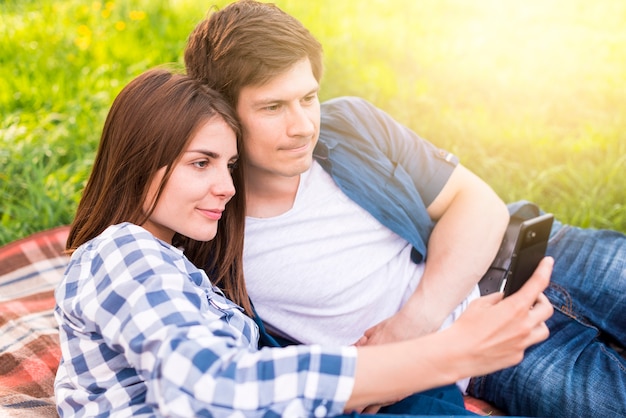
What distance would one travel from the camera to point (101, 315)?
132 cm

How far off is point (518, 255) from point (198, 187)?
1028mm

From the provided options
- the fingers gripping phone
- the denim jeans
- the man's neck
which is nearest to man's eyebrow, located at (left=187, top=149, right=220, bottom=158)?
the man's neck

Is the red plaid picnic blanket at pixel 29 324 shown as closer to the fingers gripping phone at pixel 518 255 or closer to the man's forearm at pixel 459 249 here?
the man's forearm at pixel 459 249

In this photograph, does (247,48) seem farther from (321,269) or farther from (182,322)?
(182,322)

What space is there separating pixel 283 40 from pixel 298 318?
846 mm

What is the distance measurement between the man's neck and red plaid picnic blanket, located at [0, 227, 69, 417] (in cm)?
83

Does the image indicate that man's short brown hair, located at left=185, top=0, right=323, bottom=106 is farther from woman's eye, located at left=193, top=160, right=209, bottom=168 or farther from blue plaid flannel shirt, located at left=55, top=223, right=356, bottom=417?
blue plaid flannel shirt, located at left=55, top=223, right=356, bottom=417

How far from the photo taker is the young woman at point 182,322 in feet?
3.95

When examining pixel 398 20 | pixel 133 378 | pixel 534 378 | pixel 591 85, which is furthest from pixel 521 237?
pixel 398 20

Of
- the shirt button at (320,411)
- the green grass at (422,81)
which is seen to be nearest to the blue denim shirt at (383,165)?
the shirt button at (320,411)

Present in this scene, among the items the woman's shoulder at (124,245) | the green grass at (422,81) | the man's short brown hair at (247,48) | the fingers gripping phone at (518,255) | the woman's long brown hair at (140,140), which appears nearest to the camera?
the woman's shoulder at (124,245)

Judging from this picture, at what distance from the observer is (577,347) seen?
2.20 metres

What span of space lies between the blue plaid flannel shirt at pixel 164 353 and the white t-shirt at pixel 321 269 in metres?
0.68

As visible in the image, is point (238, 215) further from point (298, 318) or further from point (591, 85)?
point (591, 85)
